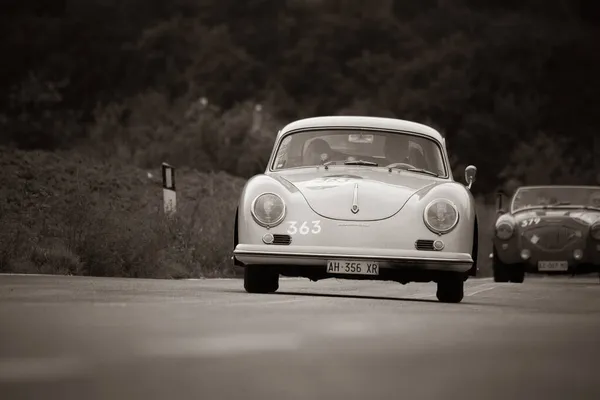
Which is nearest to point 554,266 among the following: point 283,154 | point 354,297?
point 283,154

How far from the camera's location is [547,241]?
21406mm

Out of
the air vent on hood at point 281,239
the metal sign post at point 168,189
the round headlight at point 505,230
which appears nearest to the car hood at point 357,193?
the air vent on hood at point 281,239

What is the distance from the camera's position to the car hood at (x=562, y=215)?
21.4 m

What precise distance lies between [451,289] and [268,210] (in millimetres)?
1923

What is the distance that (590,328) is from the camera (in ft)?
33.0

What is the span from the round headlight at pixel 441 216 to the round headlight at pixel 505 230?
9.30m

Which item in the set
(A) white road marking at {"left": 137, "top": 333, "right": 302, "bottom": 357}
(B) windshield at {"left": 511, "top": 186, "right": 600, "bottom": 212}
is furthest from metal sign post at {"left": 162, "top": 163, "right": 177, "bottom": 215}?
(A) white road marking at {"left": 137, "top": 333, "right": 302, "bottom": 357}

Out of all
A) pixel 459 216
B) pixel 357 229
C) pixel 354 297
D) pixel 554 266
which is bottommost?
pixel 554 266

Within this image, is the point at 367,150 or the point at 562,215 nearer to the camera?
the point at 367,150

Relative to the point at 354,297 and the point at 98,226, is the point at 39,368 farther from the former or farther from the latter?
A: the point at 98,226

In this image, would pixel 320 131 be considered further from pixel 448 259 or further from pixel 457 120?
pixel 457 120

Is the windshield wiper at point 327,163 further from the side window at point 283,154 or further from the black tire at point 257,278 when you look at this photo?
the black tire at point 257,278

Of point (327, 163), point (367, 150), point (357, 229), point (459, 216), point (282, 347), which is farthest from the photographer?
point (367, 150)

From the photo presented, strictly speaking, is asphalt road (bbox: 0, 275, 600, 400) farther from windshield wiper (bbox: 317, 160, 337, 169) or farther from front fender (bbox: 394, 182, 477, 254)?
windshield wiper (bbox: 317, 160, 337, 169)
